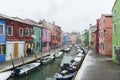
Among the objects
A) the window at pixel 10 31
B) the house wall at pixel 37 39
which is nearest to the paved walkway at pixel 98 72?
the window at pixel 10 31

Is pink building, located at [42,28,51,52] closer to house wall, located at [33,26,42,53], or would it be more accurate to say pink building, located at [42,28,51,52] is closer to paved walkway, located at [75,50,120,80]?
house wall, located at [33,26,42,53]

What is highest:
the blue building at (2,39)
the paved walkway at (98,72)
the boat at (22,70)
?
the blue building at (2,39)

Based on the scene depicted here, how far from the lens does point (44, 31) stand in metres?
62.3

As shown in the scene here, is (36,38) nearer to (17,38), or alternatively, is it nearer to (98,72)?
(17,38)

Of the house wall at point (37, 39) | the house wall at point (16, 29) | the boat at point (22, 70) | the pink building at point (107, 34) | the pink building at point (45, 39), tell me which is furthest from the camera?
the pink building at point (45, 39)

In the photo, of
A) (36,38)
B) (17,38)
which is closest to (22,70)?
(17,38)

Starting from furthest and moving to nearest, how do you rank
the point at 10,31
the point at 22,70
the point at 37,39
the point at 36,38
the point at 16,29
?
the point at 37,39, the point at 36,38, the point at 16,29, the point at 10,31, the point at 22,70

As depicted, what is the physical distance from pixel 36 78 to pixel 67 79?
24.7 feet

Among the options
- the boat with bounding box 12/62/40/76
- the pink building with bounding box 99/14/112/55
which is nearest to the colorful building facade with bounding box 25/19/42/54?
the pink building with bounding box 99/14/112/55

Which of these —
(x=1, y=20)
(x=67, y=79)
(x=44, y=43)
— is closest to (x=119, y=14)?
(x=67, y=79)

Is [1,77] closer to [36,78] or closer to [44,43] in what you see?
[36,78]

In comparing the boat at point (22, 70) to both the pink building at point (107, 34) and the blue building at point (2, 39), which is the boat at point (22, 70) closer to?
the blue building at point (2, 39)

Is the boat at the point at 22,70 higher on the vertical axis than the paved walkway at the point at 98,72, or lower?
lower

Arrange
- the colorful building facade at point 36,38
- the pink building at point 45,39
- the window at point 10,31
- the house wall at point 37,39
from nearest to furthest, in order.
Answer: the window at point 10,31 → the colorful building facade at point 36,38 → the house wall at point 37,39 → the pink building at point 45,39
